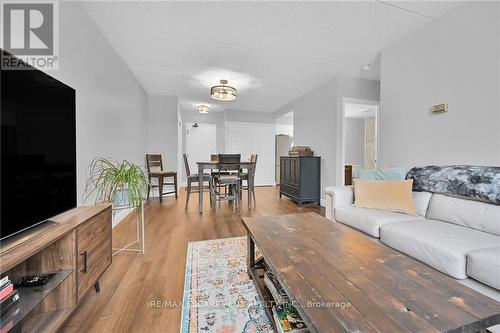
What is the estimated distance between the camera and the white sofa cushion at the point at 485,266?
1038 mm

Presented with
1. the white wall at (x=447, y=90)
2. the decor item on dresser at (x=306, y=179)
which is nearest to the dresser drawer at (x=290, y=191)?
the decor item on dresser at (x=306, y=179)

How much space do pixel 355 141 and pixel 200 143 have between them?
4.94 meters

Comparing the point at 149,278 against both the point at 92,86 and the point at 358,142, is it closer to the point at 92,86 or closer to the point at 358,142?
the point at 92,86

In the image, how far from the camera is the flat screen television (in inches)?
35.2

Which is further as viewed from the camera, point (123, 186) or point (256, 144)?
point (256, 144)

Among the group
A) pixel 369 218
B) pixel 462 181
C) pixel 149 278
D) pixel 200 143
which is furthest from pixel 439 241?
Result: pixel 200 143

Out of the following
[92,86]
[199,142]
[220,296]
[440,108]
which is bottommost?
[220,296]

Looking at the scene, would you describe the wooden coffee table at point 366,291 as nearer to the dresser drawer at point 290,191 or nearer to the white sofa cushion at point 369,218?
the white sofa cushion at point 369,218

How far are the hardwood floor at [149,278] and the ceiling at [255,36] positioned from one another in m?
2.32

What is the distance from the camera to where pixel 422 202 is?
1.91 metres

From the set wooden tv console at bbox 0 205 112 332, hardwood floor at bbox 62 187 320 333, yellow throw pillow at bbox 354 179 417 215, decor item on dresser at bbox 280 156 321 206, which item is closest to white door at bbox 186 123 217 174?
decor item on dresser at bbox 280 156 321 206

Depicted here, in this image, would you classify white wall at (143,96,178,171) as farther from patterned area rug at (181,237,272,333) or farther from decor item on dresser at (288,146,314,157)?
patterned area rug at (181,237,272,333)

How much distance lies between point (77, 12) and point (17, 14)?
68 cm

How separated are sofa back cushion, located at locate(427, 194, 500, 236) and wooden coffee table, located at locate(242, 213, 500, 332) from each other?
0.99 metres
